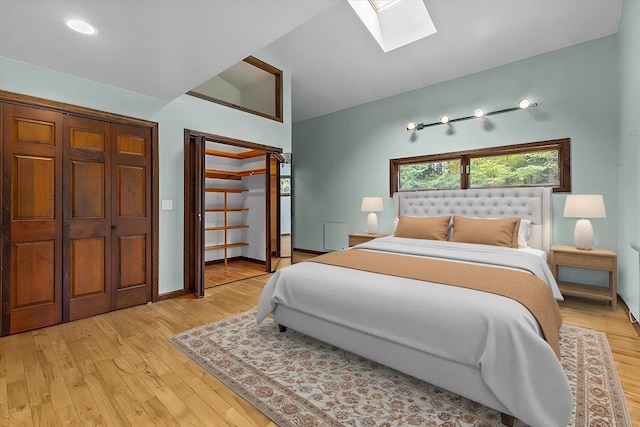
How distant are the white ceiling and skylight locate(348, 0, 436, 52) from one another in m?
0.09

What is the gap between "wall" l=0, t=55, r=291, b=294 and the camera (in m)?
2.64

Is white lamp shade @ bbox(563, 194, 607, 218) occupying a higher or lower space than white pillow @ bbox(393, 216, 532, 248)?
higher

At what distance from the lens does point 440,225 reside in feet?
12.9

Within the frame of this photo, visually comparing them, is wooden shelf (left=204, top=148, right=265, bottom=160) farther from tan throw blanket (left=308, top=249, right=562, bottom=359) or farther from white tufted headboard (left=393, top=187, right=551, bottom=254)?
tan throw blanket (left=308, top=249, right=562, bottom=359)

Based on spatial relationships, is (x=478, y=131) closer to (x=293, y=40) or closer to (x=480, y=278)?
(x=293, y=40)

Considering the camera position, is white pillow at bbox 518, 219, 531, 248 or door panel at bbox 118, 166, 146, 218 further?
white pillow at bbox 518, 219, 531, 248

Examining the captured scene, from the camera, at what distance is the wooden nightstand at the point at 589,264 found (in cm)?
308

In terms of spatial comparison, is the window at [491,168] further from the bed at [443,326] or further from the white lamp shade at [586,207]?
the bed at [443,326]

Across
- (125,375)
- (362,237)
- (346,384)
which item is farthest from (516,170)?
(125,375)

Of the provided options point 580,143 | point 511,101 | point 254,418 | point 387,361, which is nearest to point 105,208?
point 254,418

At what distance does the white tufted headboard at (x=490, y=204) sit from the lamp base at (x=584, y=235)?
334 millimetres

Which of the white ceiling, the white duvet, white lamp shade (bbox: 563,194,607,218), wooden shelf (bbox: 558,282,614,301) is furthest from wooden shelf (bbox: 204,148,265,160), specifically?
wooden shelf (bbox: 558,282,614,301)

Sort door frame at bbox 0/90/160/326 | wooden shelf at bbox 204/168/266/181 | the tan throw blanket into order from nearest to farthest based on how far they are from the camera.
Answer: the tan throw blanket → door frame at bbox 0/90/160/326 → wooden shelf at bbox 204/168/266/181

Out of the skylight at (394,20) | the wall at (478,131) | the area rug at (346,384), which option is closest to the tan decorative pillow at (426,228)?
the wall at (478,131)
